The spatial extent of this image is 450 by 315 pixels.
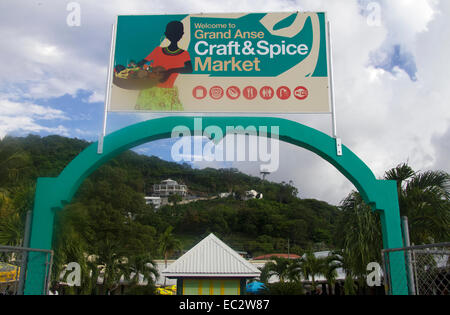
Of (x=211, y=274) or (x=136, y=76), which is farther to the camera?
(x=211, y=274)

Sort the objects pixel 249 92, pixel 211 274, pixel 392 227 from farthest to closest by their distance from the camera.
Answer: pixel 211 274
pixel 249 92
pixel 392 227

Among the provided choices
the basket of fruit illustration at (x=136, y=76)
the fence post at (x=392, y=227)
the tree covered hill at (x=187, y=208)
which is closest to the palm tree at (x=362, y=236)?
the fence post at (x=392, y=227)

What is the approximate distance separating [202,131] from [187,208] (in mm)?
52327

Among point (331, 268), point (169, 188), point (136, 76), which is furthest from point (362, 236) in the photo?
point (169, 188)

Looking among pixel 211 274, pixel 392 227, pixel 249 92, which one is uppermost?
pixel 249 92

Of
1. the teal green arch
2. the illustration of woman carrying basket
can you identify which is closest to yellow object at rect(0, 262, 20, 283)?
the teal green arch

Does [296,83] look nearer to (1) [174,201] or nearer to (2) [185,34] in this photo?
(2) [185,34]

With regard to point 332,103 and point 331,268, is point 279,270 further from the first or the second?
point 332,103

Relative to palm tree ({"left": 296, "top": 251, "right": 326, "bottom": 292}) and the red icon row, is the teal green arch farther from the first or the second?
palm tree ({"left": 296, "top": 251, "right": 326, "bottom": 292})

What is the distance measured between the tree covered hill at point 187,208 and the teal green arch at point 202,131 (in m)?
8.14

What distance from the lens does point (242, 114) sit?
6027 mm

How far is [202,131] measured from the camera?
593 centimetres
